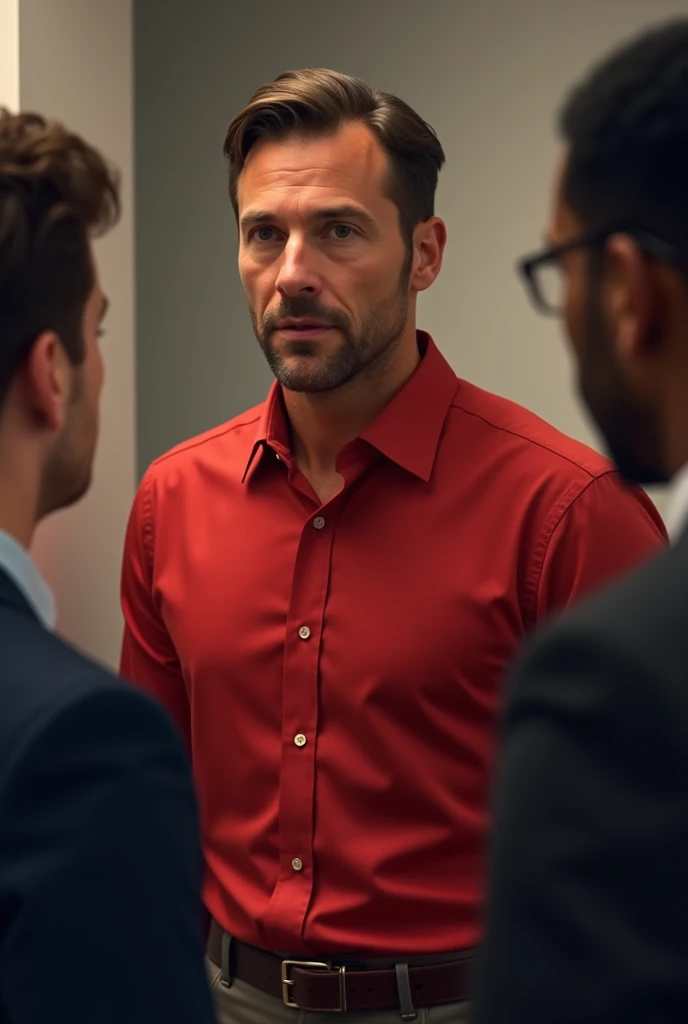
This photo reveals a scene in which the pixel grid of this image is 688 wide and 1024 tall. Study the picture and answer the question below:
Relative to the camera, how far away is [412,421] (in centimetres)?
163

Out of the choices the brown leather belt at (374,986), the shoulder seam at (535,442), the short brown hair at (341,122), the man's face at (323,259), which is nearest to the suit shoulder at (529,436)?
the shoulder seam at (535,442)

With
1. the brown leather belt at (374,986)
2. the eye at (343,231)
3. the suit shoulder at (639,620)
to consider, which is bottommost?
the brown leather belt at (374,986)

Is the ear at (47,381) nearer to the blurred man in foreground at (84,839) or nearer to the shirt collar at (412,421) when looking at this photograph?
the blurred man in foreground at (84,839)

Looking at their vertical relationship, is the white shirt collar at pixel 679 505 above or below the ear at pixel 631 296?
below

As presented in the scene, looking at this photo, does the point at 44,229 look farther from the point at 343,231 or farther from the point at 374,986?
the point at 374,986

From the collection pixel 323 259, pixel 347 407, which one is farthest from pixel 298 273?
pixel 347 407

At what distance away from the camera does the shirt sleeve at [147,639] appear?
68.5 inches

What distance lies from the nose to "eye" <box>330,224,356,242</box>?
0.16 feet

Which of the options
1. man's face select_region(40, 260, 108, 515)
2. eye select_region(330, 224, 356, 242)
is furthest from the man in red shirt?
man's face select_region(40, 260, 108, 515)

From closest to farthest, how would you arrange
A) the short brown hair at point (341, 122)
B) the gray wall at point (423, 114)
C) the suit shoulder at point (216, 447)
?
1. the short brown hair at point (341, 122)
2. the suit shoulder at point (216, 447)
3. the gray wall at point (423, 114)

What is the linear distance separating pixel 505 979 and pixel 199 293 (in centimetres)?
229

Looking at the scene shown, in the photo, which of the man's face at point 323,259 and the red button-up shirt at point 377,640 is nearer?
the red button-up shirt at point 377,640

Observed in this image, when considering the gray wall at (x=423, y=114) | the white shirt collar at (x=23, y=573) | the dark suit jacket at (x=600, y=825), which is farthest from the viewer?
the gray wall at (x=423, y=114)

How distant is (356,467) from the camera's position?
162cm
